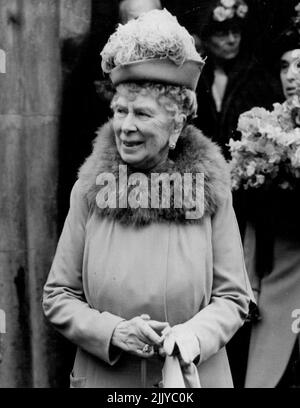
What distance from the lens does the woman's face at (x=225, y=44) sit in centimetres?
472

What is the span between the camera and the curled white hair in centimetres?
340

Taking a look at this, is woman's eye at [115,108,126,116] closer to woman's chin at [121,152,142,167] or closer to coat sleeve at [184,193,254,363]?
woman's chin at [121,152,142,167]

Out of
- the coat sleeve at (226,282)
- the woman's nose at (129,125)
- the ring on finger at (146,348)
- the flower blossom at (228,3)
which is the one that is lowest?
the ring on finger at (146,348)

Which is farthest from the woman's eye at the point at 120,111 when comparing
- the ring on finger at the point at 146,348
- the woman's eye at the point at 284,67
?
the woman's eye at the point at 284,67

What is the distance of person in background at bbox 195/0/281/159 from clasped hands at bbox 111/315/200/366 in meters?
1.65

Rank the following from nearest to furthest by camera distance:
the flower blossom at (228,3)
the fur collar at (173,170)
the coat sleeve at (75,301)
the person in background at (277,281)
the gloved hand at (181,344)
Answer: the gloved hand at (181,344), the coat sleeve at (75,301), the fur collar at (173,170), the person in background at (277,281), the flower blossom at (228,3)

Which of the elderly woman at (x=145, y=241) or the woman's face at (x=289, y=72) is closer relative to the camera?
the elderly woman at (x=145, y=241)

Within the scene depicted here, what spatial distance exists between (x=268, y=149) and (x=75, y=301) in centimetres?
124

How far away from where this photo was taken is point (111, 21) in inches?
183

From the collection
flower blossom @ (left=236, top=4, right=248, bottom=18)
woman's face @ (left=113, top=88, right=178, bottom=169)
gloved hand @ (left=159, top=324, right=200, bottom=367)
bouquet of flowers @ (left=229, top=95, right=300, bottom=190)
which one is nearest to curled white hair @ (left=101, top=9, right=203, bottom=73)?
woman's face @ (left=113, top=88, right=178, bottom=169)

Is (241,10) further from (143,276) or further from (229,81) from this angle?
(143,276)

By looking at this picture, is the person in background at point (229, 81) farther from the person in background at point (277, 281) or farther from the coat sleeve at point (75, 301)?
the coat sleeve at point (75, 301)

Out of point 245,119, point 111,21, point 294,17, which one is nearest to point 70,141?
point 111,21

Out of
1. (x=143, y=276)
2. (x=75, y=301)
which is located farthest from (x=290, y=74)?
(x=75, y=301)
